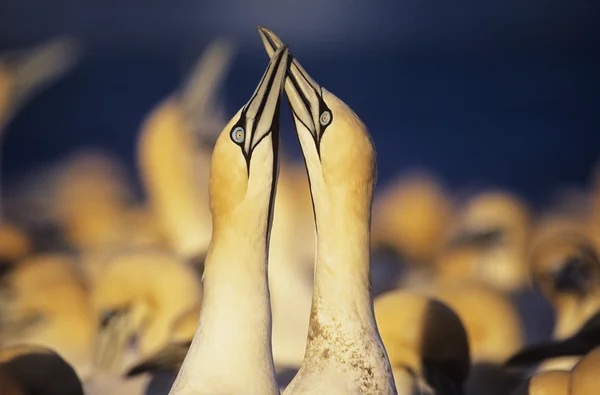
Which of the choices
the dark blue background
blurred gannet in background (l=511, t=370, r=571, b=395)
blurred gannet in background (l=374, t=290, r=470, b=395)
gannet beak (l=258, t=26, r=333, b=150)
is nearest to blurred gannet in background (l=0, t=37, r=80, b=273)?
blurred gannet in background (l=374, t=290, r=470, b=395)

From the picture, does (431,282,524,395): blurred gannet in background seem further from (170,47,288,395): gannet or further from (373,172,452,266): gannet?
(373,172,452,266): gannet

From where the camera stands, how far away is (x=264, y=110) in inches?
121

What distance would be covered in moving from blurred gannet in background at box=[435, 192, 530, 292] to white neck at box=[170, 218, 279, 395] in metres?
4.62

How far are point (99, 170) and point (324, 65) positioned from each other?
1944cm

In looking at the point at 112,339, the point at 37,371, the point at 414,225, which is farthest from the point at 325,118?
the point at 414,225

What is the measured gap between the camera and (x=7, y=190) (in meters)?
16.1

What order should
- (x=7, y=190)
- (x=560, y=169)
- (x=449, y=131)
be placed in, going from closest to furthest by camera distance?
(x=7, y=190), (x=560, y=169), (x=449, y=131)

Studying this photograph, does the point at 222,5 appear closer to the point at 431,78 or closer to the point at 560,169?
the point at 431,78

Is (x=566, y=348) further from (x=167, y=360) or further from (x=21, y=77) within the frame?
(x=21, y=77)

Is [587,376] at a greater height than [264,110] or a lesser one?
lesser

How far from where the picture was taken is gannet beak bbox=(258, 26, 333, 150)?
120 inches

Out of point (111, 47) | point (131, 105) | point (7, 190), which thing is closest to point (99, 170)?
point (7, 190)

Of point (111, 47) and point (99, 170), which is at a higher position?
point (99, 170)

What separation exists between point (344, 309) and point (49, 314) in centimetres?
351
